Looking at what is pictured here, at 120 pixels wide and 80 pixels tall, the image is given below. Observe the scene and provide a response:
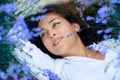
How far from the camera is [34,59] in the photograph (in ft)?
8.80

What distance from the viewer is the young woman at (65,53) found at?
2.66m

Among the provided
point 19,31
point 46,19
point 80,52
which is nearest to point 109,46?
point 80,52

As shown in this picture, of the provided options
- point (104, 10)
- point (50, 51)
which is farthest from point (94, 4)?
point (50, 51)

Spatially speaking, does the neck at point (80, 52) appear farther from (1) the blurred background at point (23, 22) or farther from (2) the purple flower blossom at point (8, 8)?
(2) the purple flower blossom at point (8, 8)

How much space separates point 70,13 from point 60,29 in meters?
0.09

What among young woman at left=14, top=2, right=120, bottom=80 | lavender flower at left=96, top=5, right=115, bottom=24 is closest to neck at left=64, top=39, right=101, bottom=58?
young woman at left=14, top=2, right=120, bottom=80

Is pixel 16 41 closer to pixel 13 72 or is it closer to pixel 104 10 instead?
pixel 13 72

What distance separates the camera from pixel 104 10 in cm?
261

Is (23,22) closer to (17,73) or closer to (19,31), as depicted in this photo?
(19,31)

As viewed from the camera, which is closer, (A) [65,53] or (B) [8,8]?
(B) [8,8]

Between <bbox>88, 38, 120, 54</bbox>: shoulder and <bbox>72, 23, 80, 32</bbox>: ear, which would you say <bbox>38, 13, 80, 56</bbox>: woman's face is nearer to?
<bbox>72, 23, 80, 32</bbox>: ear

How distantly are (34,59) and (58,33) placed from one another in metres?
0.15

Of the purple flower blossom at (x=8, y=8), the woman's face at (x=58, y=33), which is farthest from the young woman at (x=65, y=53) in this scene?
the purple flower blossom at (x=8, y=8)

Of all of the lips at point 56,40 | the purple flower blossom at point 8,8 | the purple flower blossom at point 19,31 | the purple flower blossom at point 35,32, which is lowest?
the lips at point 56,40
